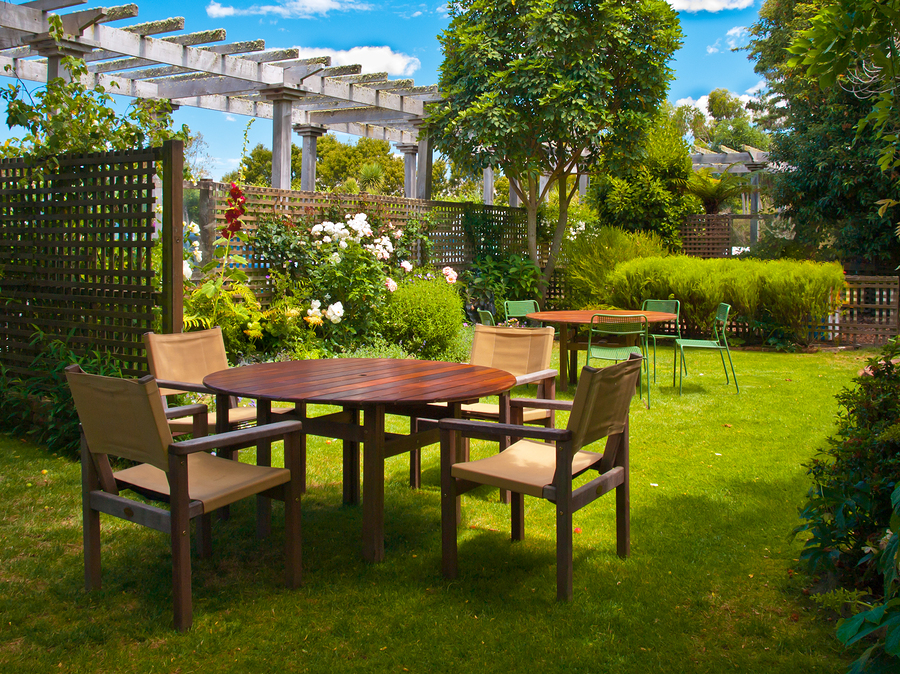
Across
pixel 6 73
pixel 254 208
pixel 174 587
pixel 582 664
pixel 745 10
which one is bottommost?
pixel 582 664

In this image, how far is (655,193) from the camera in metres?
13.2

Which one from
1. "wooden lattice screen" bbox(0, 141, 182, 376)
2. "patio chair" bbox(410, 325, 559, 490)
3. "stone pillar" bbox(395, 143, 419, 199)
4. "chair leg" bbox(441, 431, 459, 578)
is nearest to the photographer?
"chair leg" bbox(441, 431, 459, 578)

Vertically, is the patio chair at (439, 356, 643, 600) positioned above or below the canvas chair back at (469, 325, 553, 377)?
below

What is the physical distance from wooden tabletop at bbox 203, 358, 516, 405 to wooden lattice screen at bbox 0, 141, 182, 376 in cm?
125

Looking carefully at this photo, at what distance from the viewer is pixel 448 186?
31.7 m

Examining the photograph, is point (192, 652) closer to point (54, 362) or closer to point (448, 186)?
point (54, 362)

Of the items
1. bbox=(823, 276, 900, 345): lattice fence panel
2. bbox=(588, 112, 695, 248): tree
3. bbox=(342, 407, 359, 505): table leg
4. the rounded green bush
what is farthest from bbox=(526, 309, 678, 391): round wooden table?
bbox=(588, 112, 695, 248): tree

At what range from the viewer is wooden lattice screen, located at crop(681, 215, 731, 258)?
14.2 m

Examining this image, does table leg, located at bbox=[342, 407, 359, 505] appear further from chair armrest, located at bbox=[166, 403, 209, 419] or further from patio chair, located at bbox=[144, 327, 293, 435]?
chair armrest, located at bbox=[166, 403, 209, 419]

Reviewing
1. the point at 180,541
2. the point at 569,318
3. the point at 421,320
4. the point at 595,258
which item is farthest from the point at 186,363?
the point at 595,258

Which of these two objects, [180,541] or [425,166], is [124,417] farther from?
[425,166]

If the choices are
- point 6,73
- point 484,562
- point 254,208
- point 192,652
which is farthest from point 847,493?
point 6,73

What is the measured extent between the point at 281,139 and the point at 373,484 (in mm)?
8144

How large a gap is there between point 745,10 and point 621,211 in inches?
6750
